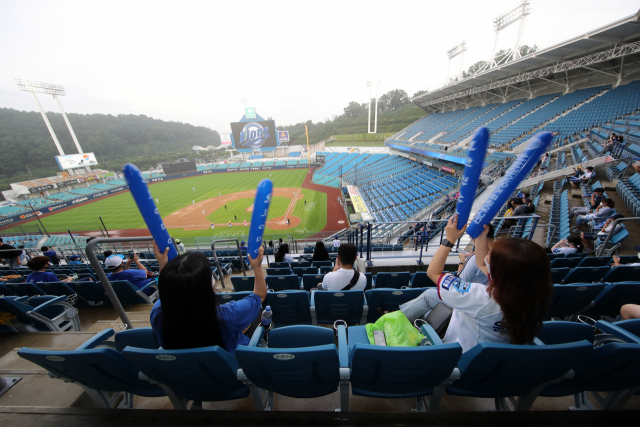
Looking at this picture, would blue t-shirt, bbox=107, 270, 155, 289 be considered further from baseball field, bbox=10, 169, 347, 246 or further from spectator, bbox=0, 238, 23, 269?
baseball field, bbox=10, 169, 347, 246

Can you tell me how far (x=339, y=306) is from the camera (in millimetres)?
2918

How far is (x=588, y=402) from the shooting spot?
1.85 meters

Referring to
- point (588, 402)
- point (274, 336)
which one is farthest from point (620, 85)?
point (274, 336)

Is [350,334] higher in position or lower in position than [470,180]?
lower

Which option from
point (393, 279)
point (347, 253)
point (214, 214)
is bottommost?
point (214, 214)

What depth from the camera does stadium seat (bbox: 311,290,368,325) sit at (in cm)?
279

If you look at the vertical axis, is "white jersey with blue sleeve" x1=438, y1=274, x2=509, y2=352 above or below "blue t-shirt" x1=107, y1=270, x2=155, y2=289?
above

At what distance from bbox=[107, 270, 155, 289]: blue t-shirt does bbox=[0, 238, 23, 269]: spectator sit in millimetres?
4590

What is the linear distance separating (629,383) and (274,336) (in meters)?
2.53

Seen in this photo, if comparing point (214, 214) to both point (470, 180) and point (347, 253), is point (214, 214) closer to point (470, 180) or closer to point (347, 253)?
point (347, 253)

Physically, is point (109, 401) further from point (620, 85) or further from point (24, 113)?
point (24, 113)

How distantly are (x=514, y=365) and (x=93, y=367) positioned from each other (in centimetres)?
281

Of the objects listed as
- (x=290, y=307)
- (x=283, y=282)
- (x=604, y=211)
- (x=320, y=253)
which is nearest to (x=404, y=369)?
(x=290, y=307)

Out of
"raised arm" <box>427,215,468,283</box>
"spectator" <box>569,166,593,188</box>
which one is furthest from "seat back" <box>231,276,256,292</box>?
"spectator" <box>569,166,593,188</box>
